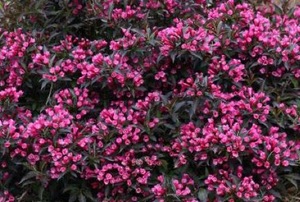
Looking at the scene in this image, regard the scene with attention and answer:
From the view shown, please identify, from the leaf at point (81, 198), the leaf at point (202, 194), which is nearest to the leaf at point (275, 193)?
the leaf at point (202, 194)

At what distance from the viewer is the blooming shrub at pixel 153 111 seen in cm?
322

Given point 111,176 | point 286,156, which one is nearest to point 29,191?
point 111,176

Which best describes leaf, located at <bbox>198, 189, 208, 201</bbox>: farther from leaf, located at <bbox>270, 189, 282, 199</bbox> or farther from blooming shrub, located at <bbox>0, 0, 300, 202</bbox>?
leaf, located at <bbox>270, 189, 282, 199</bbox>

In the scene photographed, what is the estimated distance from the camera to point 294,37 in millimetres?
3631

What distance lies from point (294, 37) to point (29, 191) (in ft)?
5.68

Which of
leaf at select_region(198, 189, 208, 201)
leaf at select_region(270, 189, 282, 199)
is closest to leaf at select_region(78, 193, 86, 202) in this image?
leaf at select_region(198, 189, 208, 201)

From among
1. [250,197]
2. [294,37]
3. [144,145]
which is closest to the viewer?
[250,197]

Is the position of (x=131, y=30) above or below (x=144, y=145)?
above

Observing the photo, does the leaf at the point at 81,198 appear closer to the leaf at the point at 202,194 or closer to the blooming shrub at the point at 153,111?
the blooming shrub at the point at 153,111

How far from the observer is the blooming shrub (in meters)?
3.22

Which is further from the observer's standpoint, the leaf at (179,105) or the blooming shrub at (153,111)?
the leaf at (179,105)

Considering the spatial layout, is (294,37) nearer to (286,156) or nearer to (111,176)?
(286,156)

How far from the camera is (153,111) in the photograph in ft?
11.1

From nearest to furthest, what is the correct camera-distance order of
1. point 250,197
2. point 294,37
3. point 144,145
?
1. point 250,197
2. point 144,145
3. point 294,37
